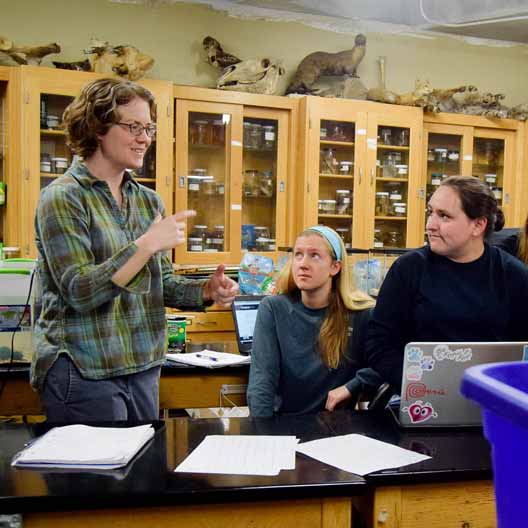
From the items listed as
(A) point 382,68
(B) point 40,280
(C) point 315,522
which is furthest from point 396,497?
(A) point 382,68

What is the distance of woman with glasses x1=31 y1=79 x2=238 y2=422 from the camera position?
131 cm

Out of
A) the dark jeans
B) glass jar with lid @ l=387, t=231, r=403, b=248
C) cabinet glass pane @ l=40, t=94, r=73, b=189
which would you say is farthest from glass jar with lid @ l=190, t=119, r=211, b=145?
the dark jeans

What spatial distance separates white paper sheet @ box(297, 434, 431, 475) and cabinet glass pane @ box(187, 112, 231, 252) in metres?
2.89

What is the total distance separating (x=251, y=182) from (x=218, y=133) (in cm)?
42

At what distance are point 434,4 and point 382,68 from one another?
66 cm

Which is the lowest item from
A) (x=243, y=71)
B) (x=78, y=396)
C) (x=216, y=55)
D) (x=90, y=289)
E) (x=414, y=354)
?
(x=78, y=396)

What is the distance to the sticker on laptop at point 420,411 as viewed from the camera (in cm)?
139

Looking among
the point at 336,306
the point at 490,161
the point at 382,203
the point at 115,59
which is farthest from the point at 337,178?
the point at 336,306

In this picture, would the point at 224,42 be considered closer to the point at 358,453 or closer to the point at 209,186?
the point at 209,186

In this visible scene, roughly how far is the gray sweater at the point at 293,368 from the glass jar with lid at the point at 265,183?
250cm

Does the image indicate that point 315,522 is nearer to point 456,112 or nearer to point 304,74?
point 304,74

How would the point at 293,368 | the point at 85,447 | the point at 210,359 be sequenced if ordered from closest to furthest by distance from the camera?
the point at 85,447, the point at 293,368, the point at 210,359

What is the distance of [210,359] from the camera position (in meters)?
2.19

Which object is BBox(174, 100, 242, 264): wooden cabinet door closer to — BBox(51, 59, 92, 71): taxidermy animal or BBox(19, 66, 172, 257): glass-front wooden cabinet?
BBox(19, 66, 172, 257): glass-front wooden cabinet
